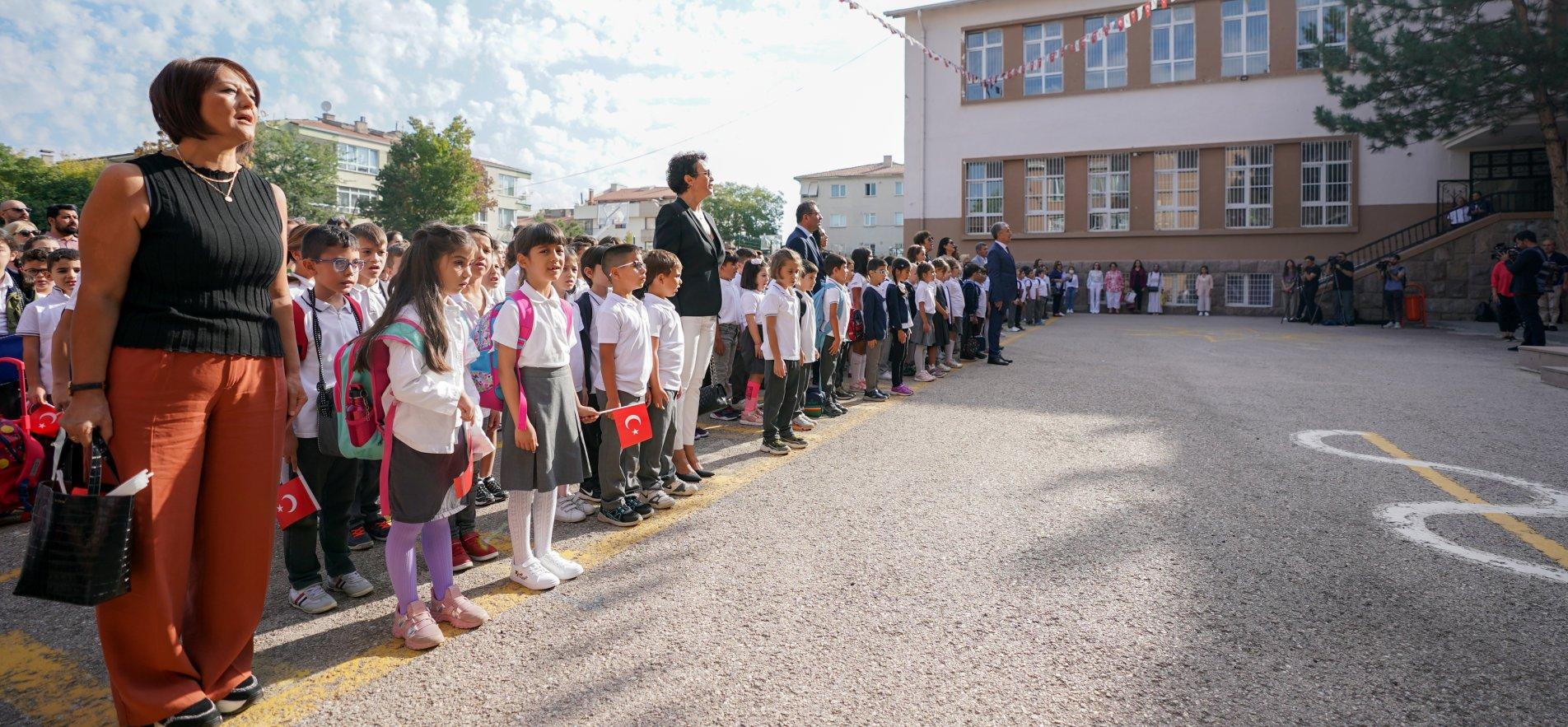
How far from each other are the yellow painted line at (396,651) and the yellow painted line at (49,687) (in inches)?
18.4

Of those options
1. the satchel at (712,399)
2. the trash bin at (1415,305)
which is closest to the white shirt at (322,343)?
the satchel at (712,399)

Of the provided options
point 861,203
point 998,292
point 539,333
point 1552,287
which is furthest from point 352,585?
point 861,203

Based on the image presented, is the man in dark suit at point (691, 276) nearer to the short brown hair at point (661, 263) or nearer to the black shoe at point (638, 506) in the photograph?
the short brown hair at point (661, 263)

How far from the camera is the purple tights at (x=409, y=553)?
10.5ft

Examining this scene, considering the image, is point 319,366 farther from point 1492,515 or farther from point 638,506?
point 1492,515

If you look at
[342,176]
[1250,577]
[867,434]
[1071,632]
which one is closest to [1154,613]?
[1071,632]

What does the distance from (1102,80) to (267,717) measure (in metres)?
29.5

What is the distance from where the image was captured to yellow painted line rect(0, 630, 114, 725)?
8.82 ft

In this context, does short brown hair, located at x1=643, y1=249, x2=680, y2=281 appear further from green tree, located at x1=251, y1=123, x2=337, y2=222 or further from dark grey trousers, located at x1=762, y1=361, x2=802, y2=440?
green tree, located at x1=251, y1=123, x2=337, y2=222

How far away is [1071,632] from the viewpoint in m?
3.17

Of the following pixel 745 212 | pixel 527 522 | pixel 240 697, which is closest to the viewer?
pixel 240 697

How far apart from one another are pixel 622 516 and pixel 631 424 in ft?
1.77

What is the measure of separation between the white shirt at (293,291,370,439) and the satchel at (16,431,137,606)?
137cm

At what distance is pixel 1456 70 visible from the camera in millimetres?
19156
